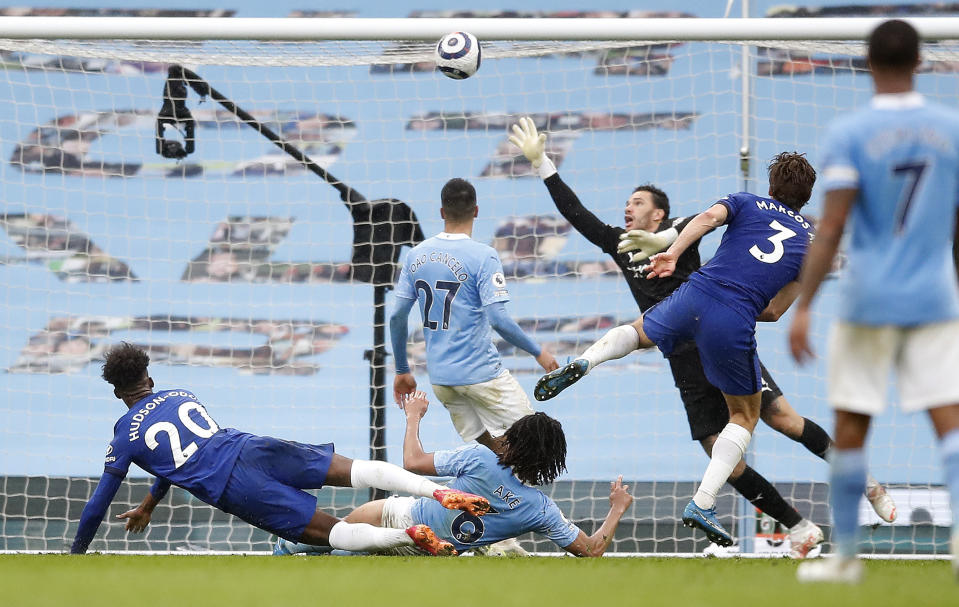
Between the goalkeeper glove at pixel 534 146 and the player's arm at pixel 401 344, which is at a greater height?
the goalkeeper glove at pixel 534 146

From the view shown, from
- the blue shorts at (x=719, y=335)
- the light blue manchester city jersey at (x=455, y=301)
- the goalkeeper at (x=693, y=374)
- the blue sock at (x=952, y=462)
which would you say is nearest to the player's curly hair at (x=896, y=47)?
the blue sock at (x=952, y=462)

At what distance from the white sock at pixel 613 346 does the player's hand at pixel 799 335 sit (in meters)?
2.49

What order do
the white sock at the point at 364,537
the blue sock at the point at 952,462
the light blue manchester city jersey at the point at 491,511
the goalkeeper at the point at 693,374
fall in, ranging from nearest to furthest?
the blue sock at the point at 952,462
the white sock at the point at 364,537
the light blue manchester city jersey at the point at 491,511
the goalkeeper at the point at 693,374

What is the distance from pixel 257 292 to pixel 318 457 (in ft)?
9.23

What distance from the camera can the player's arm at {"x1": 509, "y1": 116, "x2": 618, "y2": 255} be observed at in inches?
245

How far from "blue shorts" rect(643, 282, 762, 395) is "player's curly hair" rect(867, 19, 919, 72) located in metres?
2.18

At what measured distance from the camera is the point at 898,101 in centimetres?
321

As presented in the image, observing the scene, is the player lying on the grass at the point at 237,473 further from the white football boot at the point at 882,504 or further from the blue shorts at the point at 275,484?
the white football boot at the point at 882,504

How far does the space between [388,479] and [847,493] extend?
2654 millimetres

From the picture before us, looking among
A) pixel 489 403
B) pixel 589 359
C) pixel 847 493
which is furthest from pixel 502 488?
pixel 847 493

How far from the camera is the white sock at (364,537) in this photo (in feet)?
16.9

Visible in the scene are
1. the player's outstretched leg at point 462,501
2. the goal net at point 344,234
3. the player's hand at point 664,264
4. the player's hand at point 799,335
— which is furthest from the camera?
the goal net at point 344,234

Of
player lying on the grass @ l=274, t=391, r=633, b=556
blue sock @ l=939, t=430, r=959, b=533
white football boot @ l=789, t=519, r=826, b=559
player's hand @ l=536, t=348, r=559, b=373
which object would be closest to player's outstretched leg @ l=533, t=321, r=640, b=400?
player's hand @ l=536, t=348, r=559, b=373

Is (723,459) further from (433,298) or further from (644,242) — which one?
(433,298)
